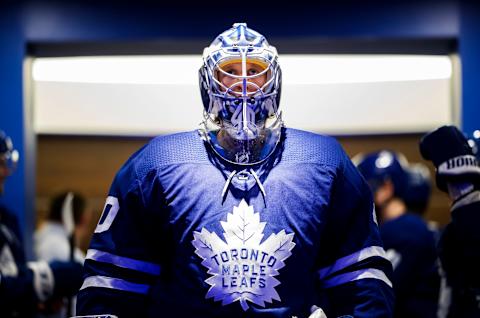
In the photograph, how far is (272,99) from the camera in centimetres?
253

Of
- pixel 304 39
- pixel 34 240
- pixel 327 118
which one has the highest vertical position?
pixel 304 39

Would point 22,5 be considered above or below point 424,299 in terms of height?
above

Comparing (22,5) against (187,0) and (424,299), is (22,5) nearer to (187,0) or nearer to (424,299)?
(187,0)

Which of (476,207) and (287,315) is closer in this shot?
(287,315)

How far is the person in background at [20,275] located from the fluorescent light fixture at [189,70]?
1.66 meters

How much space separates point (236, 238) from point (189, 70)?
13.4 feet

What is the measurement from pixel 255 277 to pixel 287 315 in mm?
114

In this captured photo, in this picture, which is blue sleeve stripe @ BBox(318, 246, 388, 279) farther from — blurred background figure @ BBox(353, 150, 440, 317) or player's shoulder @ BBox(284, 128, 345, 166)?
blurred background figure @ BBox(353, 150, 440, 317)

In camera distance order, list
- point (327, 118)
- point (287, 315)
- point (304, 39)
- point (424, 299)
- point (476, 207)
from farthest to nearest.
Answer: point (327, 118)
point (304, 39)
point (424, 299)
point (476, 207)
point (287, 315)

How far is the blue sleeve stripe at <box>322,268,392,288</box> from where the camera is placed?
247 cm

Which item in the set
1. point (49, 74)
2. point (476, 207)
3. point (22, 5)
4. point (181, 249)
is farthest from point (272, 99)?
point (49, 74)

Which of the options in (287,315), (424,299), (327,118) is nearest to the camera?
(287,315)

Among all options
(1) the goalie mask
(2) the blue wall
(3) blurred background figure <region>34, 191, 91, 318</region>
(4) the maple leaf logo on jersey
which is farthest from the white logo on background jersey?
(4) the maple leaf logo on jersey

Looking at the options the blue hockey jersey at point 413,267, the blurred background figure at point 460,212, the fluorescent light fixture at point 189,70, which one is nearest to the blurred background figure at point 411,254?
the blue hockey jersey at point 413,267
